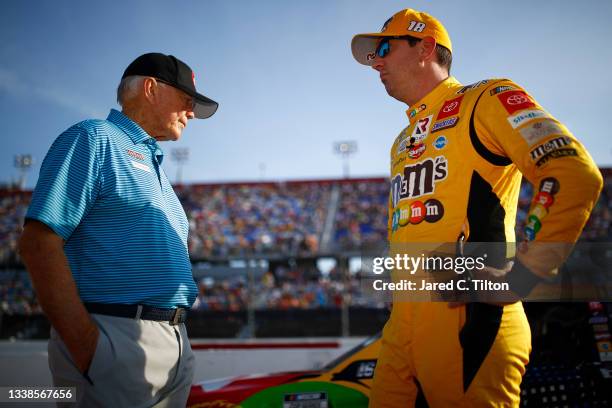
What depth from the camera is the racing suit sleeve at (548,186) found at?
3.74ft

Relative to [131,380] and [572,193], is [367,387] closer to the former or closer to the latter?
[131,380]

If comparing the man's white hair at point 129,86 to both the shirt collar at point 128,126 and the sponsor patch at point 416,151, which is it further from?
the sponsor patch at point 416,151

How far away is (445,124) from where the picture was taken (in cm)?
168

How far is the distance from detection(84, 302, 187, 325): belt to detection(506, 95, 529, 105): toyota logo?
148cm

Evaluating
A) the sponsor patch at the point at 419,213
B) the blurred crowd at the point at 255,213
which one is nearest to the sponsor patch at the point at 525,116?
the sponsor patch at the point at 419,213

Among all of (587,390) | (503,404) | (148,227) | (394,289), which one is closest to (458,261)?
(394,289)

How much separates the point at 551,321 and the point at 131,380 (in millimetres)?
2463

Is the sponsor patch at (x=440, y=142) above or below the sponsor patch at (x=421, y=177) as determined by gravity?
above

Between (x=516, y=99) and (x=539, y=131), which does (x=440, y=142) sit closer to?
(x=516, y=99)

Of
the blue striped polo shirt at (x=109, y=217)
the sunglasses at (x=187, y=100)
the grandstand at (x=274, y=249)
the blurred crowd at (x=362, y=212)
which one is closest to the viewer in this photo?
the blue striped polo shirt at (x=109, y=217)

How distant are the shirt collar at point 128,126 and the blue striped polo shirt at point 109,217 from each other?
34mm

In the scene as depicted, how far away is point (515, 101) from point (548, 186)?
1.29 feet

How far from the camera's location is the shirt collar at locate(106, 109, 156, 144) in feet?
5.73

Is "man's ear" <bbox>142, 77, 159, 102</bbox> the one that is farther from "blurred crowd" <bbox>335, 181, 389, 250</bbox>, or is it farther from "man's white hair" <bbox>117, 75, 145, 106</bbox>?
"blurred crowd" <bbox>335, 181, 389, 250</bbox>
